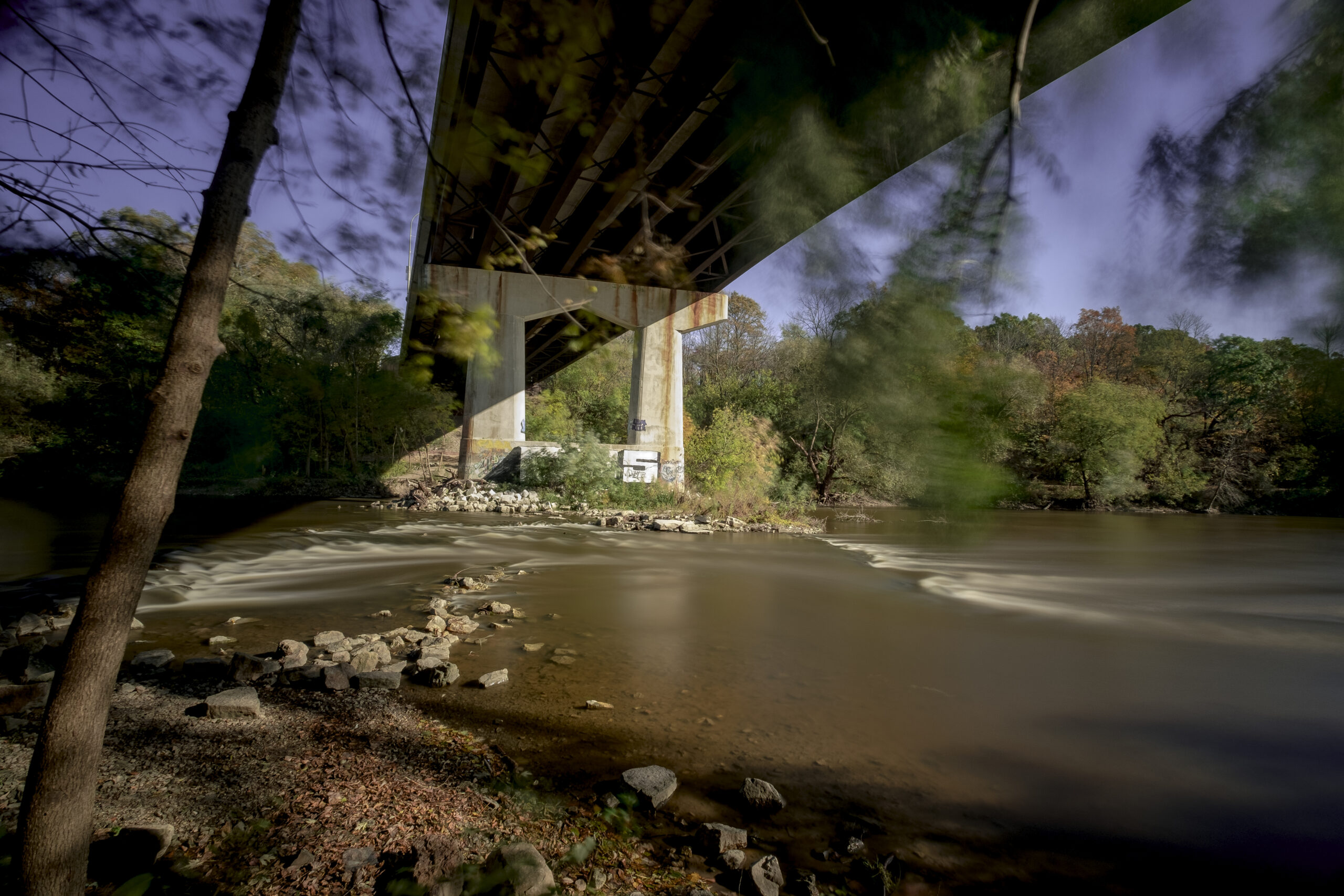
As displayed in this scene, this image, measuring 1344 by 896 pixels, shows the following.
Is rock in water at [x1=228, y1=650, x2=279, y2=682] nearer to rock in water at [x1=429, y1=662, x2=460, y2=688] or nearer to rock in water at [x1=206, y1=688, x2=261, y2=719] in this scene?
rock in water at [x1=206, y1=688, x2=261, y2=719]

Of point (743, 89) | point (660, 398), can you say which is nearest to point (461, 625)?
point (743, 89)

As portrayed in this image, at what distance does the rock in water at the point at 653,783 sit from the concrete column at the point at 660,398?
16215mm

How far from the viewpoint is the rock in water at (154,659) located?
3.95 meters

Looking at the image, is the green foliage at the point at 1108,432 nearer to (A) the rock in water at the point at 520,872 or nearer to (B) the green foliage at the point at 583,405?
(A) the rock in water at the point at 520,872

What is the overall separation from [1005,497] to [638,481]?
1724cm

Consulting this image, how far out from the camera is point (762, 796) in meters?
2.59

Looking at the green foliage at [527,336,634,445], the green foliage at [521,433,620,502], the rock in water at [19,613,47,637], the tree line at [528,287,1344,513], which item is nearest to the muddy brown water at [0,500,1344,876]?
the tree line at [528,287,1344,513]

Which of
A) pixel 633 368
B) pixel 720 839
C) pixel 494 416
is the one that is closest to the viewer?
pixel 720 839

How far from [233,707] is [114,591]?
6.32 feet

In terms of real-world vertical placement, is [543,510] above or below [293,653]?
above

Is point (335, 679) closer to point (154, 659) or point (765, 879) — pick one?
point (154, 659)

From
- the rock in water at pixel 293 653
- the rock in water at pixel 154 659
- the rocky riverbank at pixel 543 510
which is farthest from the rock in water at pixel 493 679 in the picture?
the rocky riverbank at pixel 543 510

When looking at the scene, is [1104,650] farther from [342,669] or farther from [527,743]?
[342,669]

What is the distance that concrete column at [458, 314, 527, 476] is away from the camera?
62.4 ft
